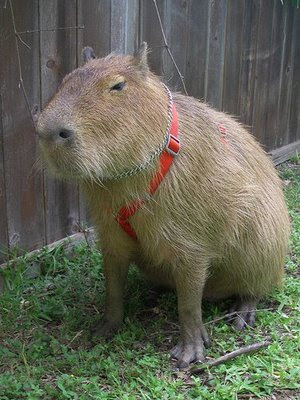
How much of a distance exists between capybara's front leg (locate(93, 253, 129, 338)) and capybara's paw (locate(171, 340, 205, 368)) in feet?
1.16

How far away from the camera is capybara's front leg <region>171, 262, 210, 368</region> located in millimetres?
2902

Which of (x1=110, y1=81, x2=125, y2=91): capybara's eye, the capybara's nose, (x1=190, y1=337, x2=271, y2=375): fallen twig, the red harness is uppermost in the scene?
(x1=110, y1=81, x2=125, y2=91): capybara's eye

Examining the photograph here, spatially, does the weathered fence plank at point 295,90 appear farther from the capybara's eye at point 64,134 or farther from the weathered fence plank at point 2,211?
the capybara's eye at point 64,134

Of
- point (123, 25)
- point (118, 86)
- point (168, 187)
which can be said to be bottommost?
point (168, 187)

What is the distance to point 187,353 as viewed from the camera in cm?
291

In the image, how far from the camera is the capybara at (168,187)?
2418 mm

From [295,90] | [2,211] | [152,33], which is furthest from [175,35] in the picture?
[295,90]

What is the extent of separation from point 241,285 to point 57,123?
144cm

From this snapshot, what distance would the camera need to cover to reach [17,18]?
332 cm

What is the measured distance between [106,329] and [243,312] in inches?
28.4

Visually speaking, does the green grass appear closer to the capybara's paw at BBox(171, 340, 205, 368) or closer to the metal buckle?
the capybara's paw at BBox(171, 340, 205, 368)

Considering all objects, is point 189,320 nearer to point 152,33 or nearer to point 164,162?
point 164,162

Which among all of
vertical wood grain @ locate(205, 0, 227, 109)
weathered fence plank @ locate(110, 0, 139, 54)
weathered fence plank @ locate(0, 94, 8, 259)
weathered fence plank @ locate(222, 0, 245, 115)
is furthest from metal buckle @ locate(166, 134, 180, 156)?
weathered fence plank @ locate(222, 0, 245, 115)

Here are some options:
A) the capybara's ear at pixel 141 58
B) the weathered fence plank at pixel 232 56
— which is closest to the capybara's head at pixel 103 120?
the capybara's ear at pixel 141 58
